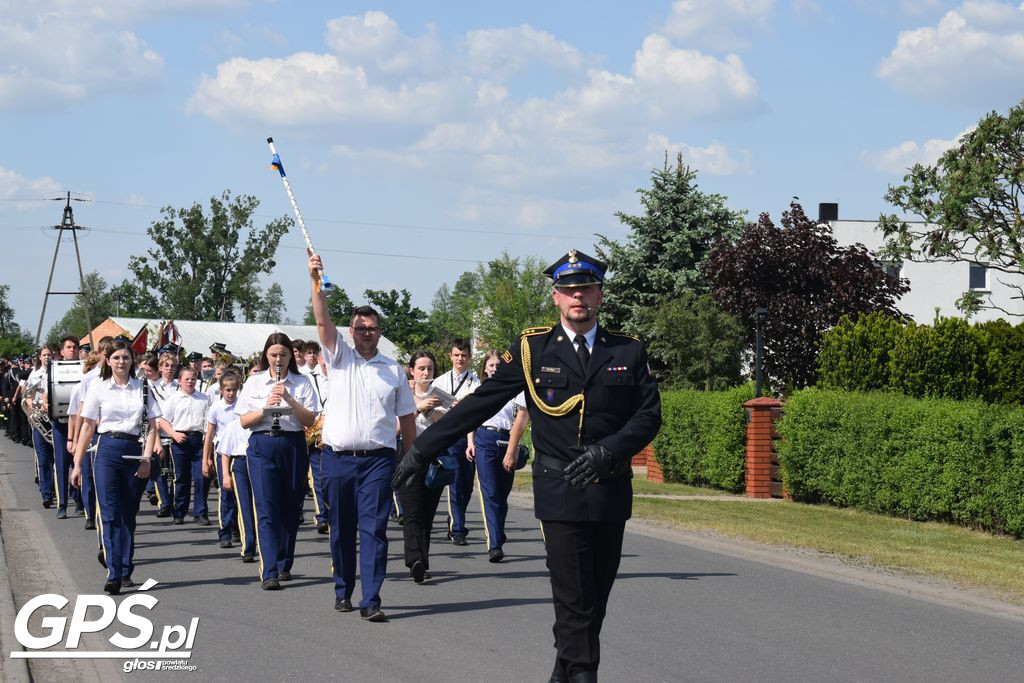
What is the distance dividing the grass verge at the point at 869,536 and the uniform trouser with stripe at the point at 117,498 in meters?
6.79

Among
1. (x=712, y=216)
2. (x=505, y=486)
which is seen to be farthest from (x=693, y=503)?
(x=712, y=216)

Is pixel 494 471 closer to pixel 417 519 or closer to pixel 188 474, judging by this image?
pixel 417 519

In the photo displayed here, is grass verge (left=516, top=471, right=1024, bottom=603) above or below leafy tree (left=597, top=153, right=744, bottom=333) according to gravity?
below

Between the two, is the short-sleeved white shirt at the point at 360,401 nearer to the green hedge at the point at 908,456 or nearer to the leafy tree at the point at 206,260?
the green hedge at the point at 908,456

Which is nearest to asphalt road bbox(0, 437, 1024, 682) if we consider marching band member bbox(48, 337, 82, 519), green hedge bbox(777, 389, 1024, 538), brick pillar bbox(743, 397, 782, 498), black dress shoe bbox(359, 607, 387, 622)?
black dress shoe bbox(359, 607, 387, 622)

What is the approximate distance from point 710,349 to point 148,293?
7235cm

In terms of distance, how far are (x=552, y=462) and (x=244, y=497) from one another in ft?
18.7

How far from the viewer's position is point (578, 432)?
5.94 m

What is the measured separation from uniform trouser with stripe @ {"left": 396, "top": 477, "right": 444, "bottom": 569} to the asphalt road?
0.89 ft

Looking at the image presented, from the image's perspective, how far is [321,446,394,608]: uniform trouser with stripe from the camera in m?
8.71

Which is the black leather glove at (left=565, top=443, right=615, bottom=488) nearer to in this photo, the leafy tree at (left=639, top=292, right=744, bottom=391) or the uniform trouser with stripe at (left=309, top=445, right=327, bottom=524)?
the uniform trouser with stripe at (left=309, top=445, right=327, bottom=524)

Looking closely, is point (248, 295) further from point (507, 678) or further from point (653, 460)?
point (507, 678)

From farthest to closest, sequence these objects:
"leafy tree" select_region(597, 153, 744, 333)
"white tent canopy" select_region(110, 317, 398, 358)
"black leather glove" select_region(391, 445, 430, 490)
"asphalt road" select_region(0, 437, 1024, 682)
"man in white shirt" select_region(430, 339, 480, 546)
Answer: "white tent canopy" select_region(110, 317, 398, 358), "leafy tree" select_region(597, 153, 744, 333), "man in white shirt" select_region(430, 339, 480, 546), "asphalt road" select_region(0, 437, 1024, 682), "black leather glove" select_region(391, 445, 430, 490)

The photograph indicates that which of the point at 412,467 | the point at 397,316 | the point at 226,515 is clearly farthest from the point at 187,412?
the point at 397,316
